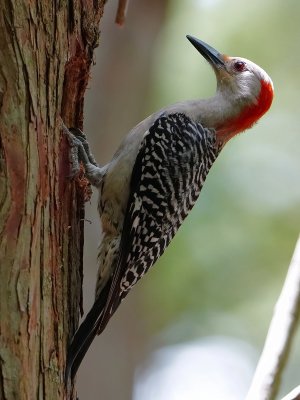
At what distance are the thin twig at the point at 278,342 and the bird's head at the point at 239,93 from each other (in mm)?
1322

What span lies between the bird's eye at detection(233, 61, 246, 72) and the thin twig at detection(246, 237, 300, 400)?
1.68 meters

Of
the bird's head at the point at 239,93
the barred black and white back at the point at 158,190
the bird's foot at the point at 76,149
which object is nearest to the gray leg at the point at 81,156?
the bird's foot at the point at 76,149

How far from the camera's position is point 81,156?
12.9 feet

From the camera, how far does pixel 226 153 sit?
8.59 meters

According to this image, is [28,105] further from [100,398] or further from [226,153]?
[226,153]

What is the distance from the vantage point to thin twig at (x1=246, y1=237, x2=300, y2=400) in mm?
3068

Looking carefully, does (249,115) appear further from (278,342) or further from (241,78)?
(278,342)

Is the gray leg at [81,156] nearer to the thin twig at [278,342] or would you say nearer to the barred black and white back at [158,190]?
the barred black and white back at [158,190]

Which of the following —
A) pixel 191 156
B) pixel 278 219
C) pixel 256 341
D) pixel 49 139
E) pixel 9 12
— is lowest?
pixel 256 341

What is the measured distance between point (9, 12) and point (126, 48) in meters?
2.86

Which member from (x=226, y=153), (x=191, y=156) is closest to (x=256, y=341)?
(x=226, y=153)

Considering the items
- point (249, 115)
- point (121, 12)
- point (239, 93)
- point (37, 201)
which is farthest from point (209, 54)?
point (37, 201)

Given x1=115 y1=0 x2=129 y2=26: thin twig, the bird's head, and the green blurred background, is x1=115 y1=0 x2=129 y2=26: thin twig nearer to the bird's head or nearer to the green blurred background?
the bird's head

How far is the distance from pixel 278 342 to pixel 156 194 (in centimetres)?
117
